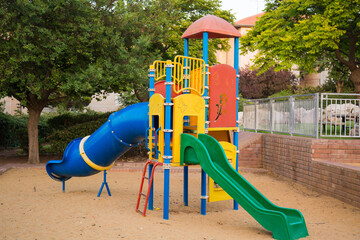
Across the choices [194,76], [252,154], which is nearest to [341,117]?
[252,154]

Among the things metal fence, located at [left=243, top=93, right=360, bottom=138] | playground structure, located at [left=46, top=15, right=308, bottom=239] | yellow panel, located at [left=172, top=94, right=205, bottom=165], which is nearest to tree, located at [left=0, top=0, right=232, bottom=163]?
playground structure, located at [left=46, top=15, right=308, bottom=239]

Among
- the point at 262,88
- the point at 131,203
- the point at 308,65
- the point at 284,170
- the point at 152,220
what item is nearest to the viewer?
the point at 152,220

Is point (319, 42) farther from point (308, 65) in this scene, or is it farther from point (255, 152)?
point (255, 152)

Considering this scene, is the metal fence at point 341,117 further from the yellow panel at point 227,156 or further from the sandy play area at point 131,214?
the yellow panel at point 227,156

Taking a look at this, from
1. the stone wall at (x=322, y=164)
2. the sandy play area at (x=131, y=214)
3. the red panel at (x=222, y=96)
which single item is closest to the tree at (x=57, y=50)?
the sandy play area at (x=131, y=214)

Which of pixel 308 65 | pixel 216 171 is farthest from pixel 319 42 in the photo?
pixel 216 171

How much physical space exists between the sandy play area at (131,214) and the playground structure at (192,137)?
41cm

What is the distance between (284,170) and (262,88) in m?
22.1

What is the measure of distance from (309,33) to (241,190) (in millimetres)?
9795

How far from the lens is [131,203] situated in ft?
27.3

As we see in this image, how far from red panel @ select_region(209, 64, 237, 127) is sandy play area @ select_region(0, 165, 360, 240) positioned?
1.95 metres

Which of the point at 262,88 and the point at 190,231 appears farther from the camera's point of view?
the point at 262,88

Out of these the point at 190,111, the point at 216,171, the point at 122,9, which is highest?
the point at 122,9

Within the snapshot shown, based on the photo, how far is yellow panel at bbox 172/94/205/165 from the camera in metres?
7.09
